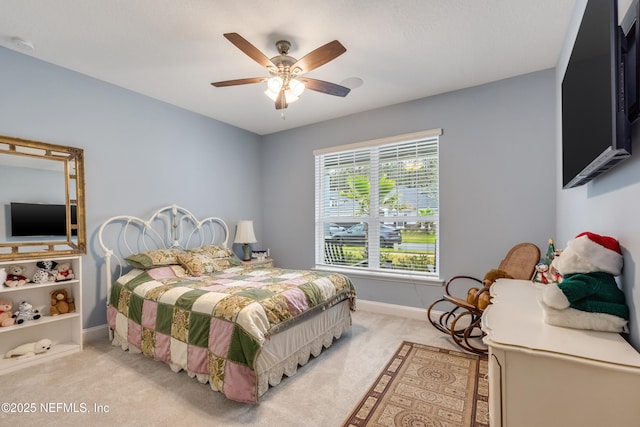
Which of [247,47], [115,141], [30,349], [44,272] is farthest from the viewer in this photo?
[115,141]

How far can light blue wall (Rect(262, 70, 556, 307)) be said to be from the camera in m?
2.92

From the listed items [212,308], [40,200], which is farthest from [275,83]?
[40,200]

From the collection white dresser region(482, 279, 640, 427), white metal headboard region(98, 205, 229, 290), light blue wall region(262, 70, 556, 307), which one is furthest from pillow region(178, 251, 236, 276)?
white dresser region(482, 279, 640, 427)

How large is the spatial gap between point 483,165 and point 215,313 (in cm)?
306

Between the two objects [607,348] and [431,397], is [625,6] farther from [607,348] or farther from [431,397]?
[431,397]

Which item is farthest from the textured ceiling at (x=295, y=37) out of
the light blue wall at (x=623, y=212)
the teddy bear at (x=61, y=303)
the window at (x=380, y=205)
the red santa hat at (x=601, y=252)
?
the teddy bear at (x=61, y=303)

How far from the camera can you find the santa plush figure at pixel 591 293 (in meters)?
1.09

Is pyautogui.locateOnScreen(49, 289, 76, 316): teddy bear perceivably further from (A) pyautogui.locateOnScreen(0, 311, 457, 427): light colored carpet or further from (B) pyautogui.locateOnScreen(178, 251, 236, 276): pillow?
(B) pyautogui.locateOnScreen(178, 251, 236, 276): pillow

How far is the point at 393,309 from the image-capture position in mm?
3699

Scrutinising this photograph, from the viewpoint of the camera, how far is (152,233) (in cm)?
352

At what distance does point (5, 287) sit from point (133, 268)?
38.9 inches

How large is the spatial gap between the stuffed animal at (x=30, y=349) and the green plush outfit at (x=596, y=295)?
3.79 m

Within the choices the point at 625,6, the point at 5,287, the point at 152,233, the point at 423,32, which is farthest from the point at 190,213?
the point at 625,6

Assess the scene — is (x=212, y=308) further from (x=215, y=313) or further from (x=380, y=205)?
(x=380, y=205)
